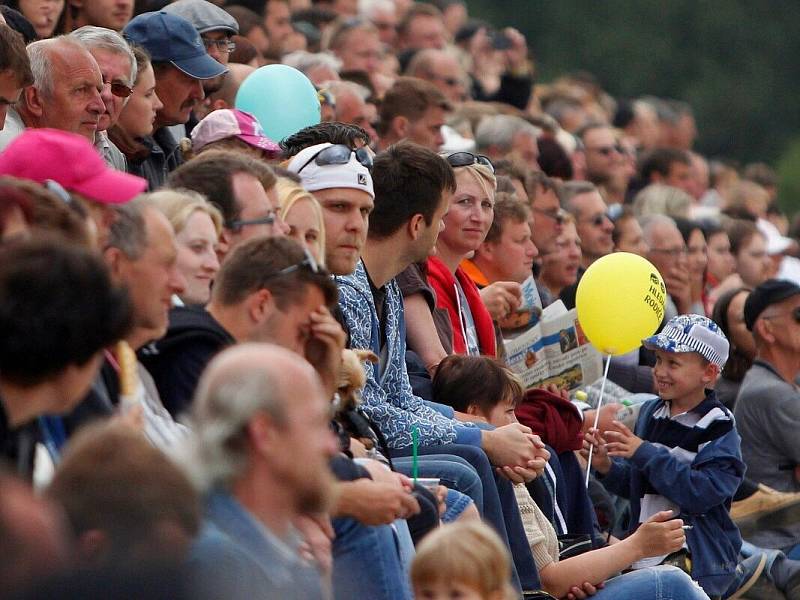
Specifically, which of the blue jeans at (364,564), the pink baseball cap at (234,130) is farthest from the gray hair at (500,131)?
the blue jeans at (364,564)

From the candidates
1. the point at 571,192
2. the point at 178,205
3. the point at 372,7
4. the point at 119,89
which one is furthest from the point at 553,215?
the point at 372,7

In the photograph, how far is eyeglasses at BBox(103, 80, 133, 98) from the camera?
6250 millimetres

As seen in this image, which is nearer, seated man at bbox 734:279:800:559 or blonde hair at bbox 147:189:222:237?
blonde hair at bbox 147:189:222:237

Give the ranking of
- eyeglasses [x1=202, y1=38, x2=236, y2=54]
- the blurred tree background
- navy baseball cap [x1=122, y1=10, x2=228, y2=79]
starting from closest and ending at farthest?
navy baseball cap [x1=122, y1=10, x2=228, y2=79], eyeglasses [x1=202, y1=38, x2=236, y2=54], the blurred tree background

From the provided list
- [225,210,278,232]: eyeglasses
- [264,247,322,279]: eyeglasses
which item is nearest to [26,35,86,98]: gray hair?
[225,210,278,232]: eyeglasses

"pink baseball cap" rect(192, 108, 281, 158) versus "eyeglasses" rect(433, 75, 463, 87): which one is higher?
"pink baseball cap" rect(192, 108, 281, 158)

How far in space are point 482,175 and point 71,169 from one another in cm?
307

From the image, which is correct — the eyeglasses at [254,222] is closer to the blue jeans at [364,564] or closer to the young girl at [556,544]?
the blue jeans at [364,564]

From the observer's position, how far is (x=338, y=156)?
5730 mm

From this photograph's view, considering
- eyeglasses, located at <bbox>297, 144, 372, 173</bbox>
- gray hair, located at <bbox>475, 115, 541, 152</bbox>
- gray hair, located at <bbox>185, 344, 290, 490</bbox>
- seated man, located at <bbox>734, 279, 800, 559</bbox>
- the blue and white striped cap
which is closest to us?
gray hair, located at <bbox>185, 344, 290, 490</bbox>

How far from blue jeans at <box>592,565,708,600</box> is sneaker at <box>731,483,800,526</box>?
1746 mm

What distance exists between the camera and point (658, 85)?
131ft

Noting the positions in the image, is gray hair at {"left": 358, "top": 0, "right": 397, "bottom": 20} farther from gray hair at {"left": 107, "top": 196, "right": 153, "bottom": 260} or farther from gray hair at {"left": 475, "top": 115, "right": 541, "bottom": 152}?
gray hair at {"left": 107, "top": 196, "right": 153, "bottom": 260}

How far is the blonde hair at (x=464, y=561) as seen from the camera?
12.9ft
